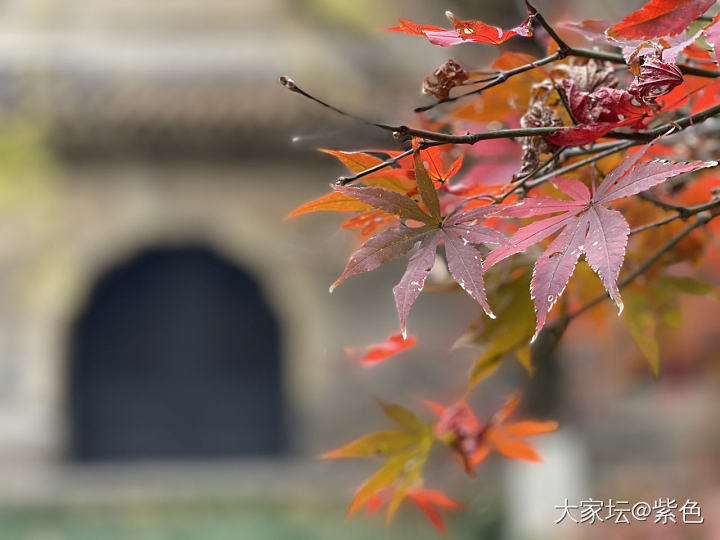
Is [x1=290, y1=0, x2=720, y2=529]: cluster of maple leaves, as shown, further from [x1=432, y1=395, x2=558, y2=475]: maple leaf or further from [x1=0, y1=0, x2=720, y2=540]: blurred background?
[x1=0, y1=0, x2=720, y2=540]: blurred background

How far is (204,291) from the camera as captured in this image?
405 centimetres

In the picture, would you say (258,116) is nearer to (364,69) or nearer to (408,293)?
(364,69)

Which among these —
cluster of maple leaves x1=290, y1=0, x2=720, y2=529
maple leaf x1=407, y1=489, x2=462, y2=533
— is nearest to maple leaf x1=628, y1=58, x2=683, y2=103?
cluster of maple leaves x1=290, y1=0, x2=720, y2=529

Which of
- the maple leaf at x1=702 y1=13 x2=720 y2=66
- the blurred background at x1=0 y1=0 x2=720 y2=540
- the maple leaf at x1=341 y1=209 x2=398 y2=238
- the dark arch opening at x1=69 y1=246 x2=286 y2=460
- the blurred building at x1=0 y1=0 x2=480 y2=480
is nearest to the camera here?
the maple leaf at x1=702 y1=13 x2=720 y2=66

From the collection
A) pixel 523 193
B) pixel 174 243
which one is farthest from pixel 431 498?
pixel 174 243

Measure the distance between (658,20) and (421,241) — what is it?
167mm

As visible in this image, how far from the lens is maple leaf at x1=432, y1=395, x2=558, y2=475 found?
26.6 inches

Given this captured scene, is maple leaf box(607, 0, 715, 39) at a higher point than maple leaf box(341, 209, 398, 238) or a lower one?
higher

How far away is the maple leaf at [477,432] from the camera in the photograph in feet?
2.22

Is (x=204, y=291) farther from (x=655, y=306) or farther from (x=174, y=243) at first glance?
(x=655, y=306)

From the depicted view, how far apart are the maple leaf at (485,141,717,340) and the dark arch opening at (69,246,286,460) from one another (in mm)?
3627

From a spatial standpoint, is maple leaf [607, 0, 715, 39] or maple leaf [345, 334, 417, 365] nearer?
maple leaf [607, 0, 715, 39]

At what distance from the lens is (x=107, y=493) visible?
2957 millimetres

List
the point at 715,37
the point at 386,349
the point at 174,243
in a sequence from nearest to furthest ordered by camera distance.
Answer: the point at 715,37
the point at 386,349
the point at 174,243
